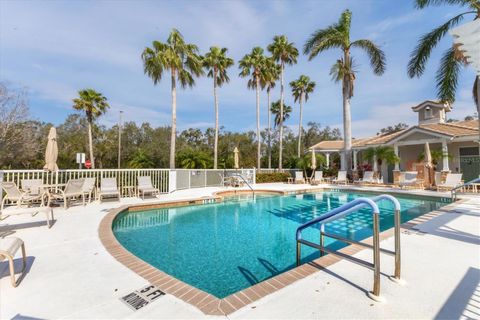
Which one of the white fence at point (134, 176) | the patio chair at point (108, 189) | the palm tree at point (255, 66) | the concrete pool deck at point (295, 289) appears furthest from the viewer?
the palm tree at point (255, 66)

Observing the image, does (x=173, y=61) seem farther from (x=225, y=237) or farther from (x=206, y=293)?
(x=206, y=293)

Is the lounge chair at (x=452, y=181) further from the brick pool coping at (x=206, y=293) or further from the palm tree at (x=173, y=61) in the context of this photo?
the palm tree at (x=173, y=61)

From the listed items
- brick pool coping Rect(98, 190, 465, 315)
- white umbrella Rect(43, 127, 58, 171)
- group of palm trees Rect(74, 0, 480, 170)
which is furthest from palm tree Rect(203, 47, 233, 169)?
brick pool coping Rect(98, 190, 465, 315)

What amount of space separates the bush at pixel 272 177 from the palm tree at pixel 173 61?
312 inches

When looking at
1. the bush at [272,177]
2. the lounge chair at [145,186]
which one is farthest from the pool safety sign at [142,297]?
the bush at [272,177]

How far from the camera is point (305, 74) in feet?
93.9

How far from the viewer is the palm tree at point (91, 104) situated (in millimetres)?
22934

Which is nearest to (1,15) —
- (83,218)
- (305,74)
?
(83,218)

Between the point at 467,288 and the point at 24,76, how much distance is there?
25.8 metres

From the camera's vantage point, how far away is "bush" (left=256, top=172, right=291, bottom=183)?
67.9 feet

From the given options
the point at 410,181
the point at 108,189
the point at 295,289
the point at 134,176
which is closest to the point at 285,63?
the point at 410,181

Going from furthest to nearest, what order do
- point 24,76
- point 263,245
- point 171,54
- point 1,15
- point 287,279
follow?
point 24,76 < point 171,54 < point 1,15 < point 263,245 < point 287,279

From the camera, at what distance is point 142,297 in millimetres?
2600

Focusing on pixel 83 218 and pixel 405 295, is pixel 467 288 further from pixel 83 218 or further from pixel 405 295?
pixel 83 218
